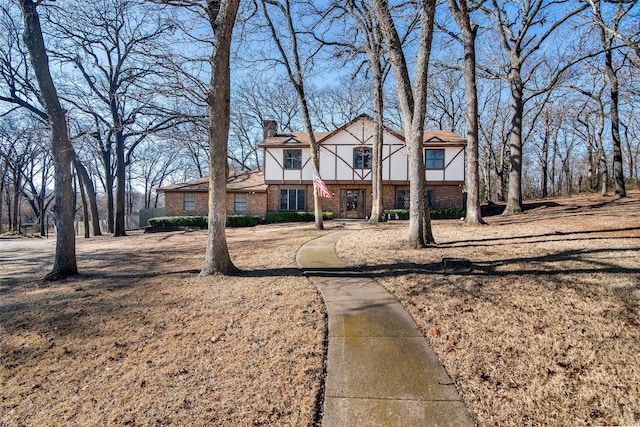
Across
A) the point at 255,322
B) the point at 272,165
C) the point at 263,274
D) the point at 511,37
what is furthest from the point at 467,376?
the point at 272,165

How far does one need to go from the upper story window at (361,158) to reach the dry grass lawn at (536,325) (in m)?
16.1

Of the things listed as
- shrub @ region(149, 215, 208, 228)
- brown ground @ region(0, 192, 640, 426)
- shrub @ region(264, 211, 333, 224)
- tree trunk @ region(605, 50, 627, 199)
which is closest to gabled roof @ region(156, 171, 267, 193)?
shrub @ region(264, 211, 333, 224)

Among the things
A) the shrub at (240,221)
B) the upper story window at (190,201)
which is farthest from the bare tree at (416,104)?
the upper story window at (190,201)

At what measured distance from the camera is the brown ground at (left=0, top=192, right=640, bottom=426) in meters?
2.48

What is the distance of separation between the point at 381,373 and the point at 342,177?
20.4 metres

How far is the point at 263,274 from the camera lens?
6.43 meters

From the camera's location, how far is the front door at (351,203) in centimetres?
2327

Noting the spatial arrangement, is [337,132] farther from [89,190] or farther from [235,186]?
[89,190]

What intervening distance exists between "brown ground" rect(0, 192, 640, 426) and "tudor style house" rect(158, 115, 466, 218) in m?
16.5

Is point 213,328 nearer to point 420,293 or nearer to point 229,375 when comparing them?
point 229,375

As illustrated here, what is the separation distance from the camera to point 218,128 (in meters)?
6.28

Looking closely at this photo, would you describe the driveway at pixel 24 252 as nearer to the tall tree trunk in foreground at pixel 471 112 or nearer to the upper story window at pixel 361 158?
→ the tall tree trunk in foreground at pixel 471 112

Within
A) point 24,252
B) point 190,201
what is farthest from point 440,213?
point 24,252

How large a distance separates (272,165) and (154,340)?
20.2 meters
